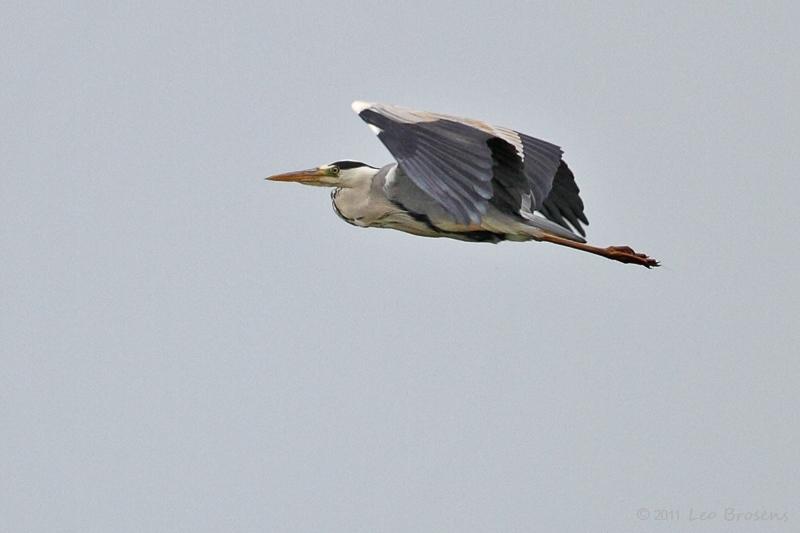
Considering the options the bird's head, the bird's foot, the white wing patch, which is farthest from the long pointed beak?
the bird's foot

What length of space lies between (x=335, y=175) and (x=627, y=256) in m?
1.65

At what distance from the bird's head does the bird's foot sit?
1348 millimetres

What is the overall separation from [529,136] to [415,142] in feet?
5.36

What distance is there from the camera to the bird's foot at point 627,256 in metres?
9.16

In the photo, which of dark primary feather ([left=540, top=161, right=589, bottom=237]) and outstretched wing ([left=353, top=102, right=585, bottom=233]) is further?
dark primary feather ([left=540, top=161, right=589, bottom=237])

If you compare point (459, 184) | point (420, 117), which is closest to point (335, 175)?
point (420, 117)

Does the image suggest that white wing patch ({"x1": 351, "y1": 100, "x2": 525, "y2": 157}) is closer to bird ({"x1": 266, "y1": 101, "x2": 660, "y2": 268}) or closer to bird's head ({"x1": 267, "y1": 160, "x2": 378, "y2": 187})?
bird ({"x1": 266, "y1": 101, "x2": 660, "y2": 268})

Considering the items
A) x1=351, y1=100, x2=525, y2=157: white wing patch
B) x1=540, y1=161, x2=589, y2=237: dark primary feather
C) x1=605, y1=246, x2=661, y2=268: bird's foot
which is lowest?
x1=605, y1=246, x2=661, y2=268: bird's foot

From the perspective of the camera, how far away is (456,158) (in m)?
7.98

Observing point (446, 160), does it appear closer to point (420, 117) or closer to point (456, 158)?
point (456, 158)

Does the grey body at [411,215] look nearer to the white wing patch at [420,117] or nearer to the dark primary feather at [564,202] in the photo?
the white wing patch at [420,117]

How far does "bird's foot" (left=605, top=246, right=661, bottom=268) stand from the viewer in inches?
361

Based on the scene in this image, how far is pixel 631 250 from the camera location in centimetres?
920

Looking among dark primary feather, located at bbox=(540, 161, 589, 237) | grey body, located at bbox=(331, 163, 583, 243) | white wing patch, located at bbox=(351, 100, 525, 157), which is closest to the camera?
white wing patch, located at bbox=(351, 100, 525, 157)
